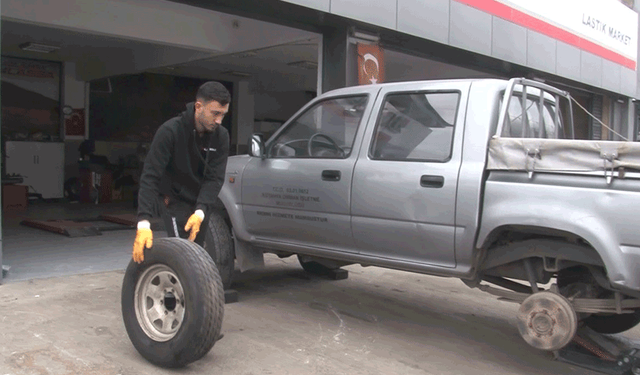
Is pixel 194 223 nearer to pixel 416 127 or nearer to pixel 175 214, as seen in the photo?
pixel 175 214

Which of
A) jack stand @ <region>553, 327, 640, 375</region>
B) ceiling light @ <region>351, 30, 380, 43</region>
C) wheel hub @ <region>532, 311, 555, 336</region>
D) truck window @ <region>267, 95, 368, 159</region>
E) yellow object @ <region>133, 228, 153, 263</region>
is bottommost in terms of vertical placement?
jack stand @ <region>553, 327, 640, 375</region>

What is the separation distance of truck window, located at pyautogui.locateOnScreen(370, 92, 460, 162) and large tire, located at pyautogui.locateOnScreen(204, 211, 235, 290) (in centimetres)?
182

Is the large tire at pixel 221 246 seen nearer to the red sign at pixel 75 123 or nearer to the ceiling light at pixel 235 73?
the ceiling light at pixel 235 73

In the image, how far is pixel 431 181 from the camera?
13.8ft

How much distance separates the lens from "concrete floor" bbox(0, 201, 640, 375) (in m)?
4.08

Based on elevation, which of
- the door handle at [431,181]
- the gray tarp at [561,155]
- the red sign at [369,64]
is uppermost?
the red sign at [369,64]

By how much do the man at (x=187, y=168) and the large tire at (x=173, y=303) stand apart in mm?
172

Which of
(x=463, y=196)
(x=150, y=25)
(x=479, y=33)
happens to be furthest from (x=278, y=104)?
(x=463, y=196)

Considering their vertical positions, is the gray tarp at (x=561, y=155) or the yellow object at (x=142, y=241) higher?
the gray tarp at (x=561, y=155)

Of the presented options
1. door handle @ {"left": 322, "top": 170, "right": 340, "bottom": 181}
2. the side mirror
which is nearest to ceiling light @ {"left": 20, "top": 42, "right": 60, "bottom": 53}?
the side mirror

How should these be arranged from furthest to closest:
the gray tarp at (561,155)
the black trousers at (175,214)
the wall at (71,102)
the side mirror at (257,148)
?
A: 1. the wall at (71,102)
2. the side mirror at (257,148)
3. the black trousers at (175,214)
4. the gray tarp at (561,155)

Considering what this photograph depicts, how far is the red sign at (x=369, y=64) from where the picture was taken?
911cm

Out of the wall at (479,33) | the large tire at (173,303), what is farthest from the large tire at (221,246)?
the wall at (479,33)

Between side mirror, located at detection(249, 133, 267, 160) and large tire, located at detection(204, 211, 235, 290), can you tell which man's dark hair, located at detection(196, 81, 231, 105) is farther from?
large tire, located at detection(204, 211, 235, 290)
